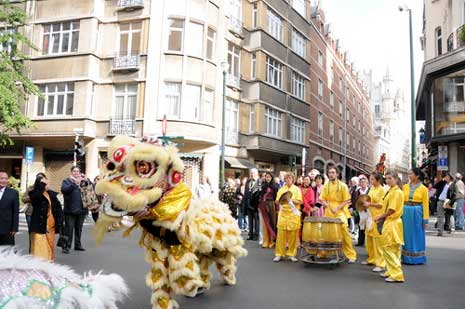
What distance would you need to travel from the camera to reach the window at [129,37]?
76.9 feet

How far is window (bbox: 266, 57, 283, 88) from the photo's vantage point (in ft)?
95.7

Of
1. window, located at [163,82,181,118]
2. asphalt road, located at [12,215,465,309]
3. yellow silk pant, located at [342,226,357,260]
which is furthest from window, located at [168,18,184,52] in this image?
yellow silk pant, located at [342,226,357,260]

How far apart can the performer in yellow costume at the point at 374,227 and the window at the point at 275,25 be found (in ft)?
75.2

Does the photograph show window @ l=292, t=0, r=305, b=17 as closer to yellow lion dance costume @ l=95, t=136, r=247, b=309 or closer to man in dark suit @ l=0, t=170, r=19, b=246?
man in dark suit @ l=0, t=170, r=19, b=246

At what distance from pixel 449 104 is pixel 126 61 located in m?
16.8

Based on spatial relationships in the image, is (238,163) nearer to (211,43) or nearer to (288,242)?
(211,43)

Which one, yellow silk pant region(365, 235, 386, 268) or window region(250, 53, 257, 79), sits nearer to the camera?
yellow silk pant region(365, 235, 386, 268)

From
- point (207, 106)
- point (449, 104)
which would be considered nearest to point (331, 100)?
point (449, 104)

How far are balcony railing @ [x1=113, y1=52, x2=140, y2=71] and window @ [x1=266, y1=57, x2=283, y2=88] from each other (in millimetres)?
9539

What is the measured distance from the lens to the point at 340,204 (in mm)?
9047

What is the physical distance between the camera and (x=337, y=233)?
8.24 meters

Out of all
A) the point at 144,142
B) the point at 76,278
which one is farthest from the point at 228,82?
the point at 76,278

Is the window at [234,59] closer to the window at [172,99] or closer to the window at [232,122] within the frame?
the window at [232,122]

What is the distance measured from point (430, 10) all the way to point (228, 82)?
13622 millimetres
